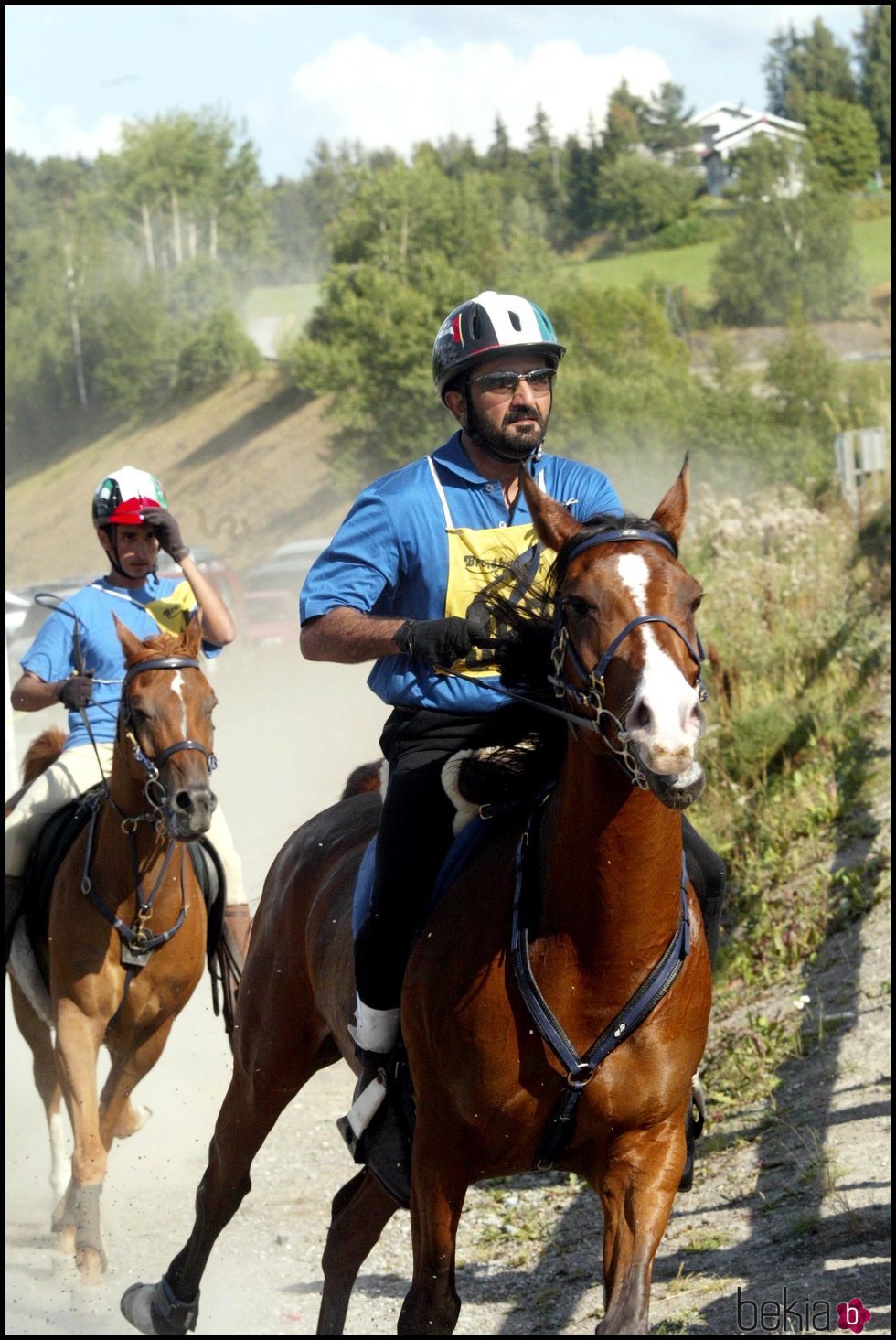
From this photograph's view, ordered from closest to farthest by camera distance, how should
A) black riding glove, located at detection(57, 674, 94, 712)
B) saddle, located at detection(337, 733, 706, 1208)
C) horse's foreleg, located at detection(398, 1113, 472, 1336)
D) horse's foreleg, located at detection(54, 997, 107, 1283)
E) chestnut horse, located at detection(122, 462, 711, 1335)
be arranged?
chestnut horse, located at detection(122, 462, 711, 1335), horse's foreleg, located at detection(398, 1113, 472, 1336), saddle, located at detection(337, 733, 706, 1208), horse's foreleg, located at detection(54, 997, 107, 1283), black riding glove, located at detection(57, 674, 94, 712)

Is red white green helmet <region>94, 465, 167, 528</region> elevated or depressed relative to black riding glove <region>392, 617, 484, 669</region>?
elevated

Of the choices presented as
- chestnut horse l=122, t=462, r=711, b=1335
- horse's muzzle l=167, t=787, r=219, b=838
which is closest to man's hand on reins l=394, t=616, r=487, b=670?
chestnut horse l=122, t=462, r=711, b=1335

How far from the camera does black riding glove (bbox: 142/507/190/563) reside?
23.9 feet

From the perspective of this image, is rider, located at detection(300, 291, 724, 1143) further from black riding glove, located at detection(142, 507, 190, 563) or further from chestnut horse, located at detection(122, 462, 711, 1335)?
black riding glove, located at detection(142, 507, 190, 563)

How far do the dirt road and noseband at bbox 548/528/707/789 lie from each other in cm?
249

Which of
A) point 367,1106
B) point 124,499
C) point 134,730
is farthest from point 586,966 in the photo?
point 124,499

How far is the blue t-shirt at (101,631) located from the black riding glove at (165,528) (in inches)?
12.9

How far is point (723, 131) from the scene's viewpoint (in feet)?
511

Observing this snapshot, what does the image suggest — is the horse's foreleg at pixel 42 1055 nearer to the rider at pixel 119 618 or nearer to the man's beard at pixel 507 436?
the rider at pixel 119 618

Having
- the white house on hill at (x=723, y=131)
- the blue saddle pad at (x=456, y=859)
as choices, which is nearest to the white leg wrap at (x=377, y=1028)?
the blue saddle pad at (x=456, y=859)

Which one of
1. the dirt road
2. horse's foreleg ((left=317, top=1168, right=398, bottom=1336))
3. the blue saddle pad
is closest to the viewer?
the blue saddle pad

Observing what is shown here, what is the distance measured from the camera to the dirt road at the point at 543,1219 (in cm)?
560

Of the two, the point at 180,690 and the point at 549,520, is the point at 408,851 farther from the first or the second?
the point at 180,690

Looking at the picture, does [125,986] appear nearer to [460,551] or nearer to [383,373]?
[460,551]
